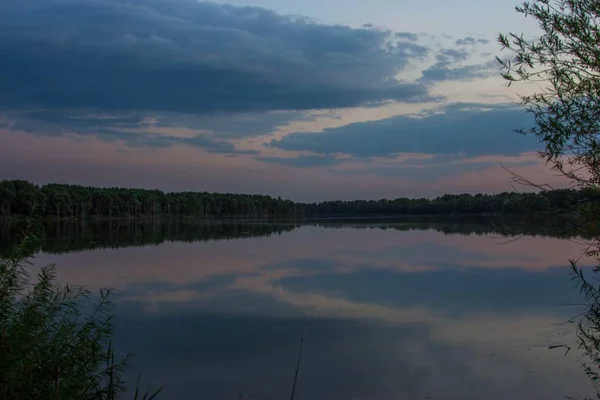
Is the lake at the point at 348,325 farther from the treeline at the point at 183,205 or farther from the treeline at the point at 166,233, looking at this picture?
the treeline at the point at 183,205

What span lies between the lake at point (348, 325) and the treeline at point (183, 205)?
97.4 feet

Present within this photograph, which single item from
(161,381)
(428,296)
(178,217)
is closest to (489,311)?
(428,296)

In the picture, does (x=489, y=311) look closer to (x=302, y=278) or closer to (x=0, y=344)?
(x=302, y=278)

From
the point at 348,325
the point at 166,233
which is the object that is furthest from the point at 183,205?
the point at 348,325

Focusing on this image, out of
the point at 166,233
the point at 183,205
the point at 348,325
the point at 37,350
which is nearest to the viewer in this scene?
the point at 37,350

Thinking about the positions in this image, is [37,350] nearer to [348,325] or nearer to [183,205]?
[348,325]

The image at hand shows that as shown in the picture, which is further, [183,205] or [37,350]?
[183,205]

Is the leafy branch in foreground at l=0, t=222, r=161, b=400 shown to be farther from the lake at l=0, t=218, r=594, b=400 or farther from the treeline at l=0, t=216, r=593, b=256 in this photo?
the lake at l=0, t=218, r=594, b=400

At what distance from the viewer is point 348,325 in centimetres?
1111

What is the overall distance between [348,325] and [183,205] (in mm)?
98265

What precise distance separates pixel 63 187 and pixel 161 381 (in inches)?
3486

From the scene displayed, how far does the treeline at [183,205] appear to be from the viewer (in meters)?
65.5

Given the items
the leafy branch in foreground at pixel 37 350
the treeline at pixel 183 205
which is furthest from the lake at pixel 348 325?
the treeline at pixel 183 205

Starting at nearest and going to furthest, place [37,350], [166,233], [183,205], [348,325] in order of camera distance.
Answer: [37,350], [348,325], [166,233], [183,205]
